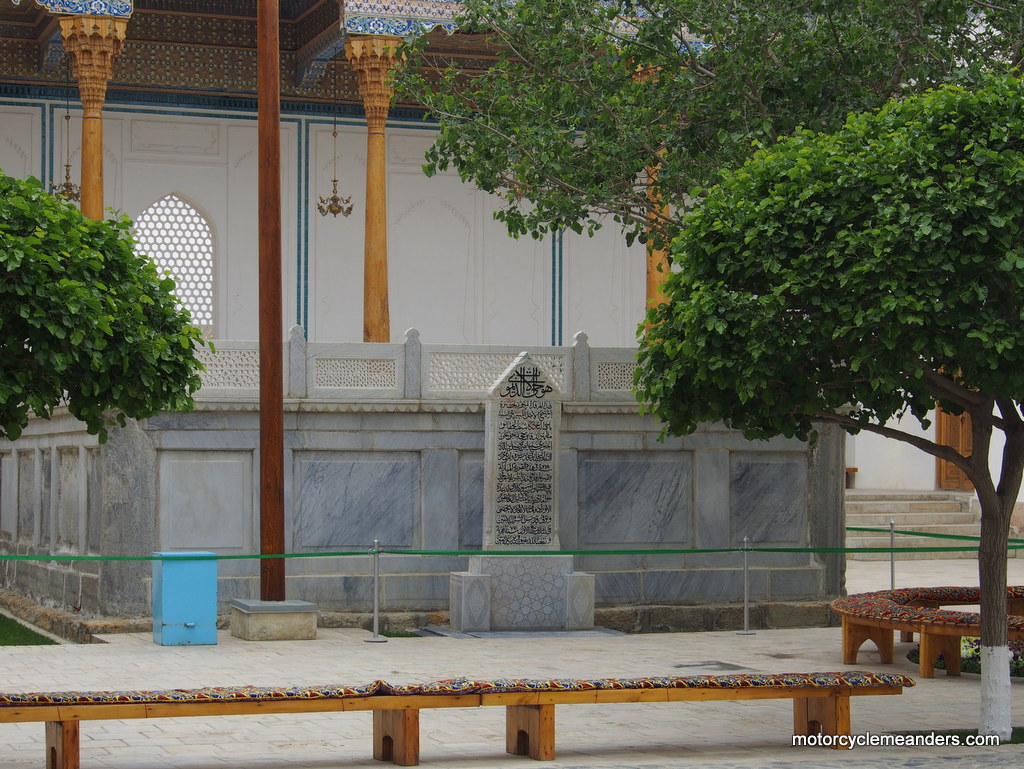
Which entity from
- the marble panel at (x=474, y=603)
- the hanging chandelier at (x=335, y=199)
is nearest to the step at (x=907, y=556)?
the hanging chandelier at (x=335, y=199)

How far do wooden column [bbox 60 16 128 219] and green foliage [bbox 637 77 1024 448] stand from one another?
1036cm

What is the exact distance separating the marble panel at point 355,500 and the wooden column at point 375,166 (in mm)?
3842

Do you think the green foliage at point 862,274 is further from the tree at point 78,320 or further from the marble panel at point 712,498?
the marble panel at point 712,498

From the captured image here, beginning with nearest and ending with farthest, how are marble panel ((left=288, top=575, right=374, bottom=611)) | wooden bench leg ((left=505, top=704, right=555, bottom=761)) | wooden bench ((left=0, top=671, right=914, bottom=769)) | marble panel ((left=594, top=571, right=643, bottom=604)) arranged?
wooden bench ((left=0, top=671, right=914, bottom=769)), wooden bench leg ((left=505, top=704, right=555, bottom=761)), marble panel ((left=288, top=575, right=374, bottom=611)), marble panel ((left=594, top=571, right=643, bottom=604))

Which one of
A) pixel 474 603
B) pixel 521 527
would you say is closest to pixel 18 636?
pixel 474 603

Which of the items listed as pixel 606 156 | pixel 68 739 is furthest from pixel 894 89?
pixel 68 739

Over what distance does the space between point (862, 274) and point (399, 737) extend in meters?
3.40

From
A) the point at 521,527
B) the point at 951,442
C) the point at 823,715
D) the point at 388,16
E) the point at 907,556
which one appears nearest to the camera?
the point at 823,715

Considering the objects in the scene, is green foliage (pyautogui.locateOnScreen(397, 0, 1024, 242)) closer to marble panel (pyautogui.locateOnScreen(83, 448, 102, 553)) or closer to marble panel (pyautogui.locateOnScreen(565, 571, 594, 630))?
marble panel (pyautogui.locateOnScreen(565, 571, 594, 630))

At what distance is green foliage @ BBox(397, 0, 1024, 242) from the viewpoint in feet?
42.5

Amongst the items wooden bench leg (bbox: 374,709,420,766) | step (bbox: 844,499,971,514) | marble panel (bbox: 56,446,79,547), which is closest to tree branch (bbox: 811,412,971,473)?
wooden bench leg (bbox: 374,709,420,766)

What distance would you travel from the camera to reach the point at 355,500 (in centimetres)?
1495

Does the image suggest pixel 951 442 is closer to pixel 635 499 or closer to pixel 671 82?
pixel 635 499

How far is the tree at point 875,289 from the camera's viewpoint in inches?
333
